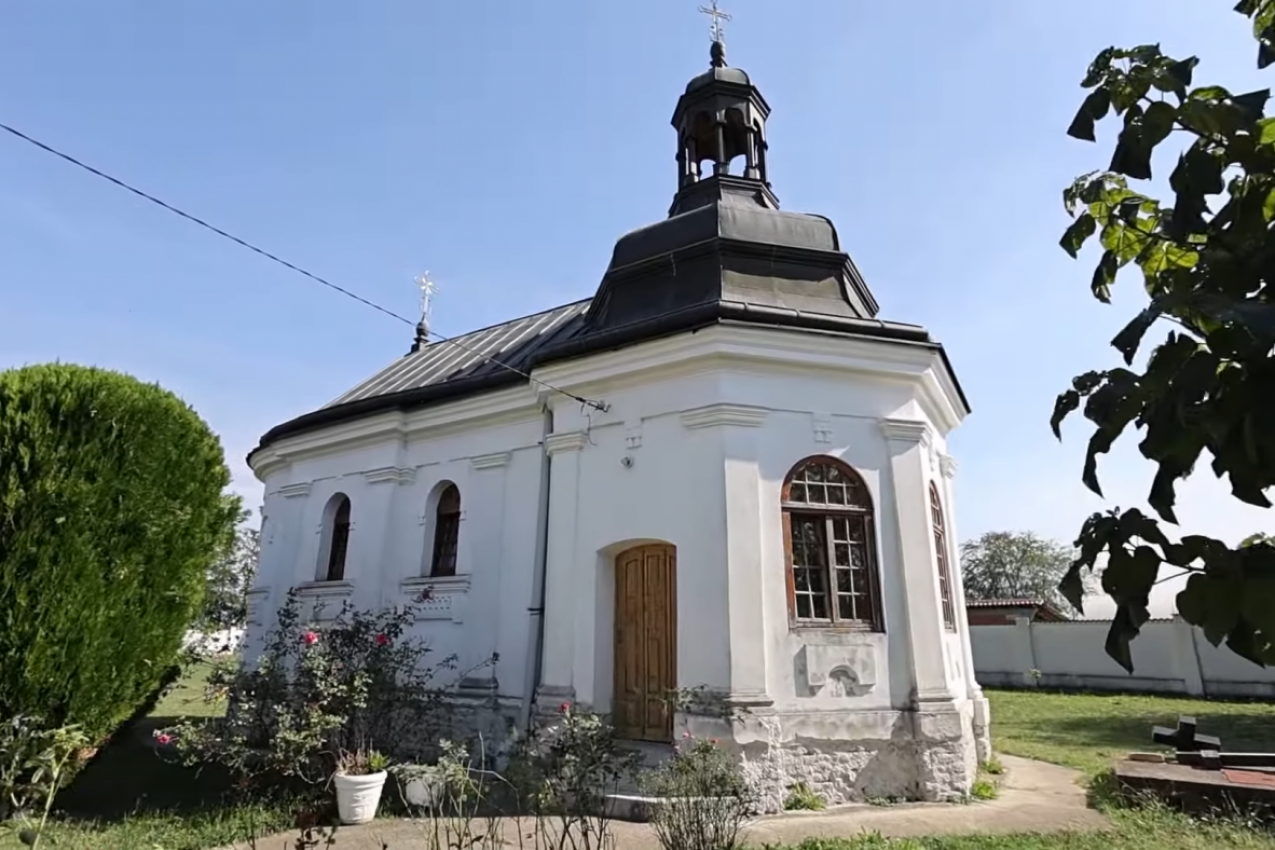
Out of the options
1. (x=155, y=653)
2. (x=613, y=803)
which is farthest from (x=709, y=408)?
(x=155, y=653)

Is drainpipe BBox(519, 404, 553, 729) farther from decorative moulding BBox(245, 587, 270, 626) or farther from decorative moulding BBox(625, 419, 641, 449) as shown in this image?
decorative moulding BBox(245, 587, 270, 626)

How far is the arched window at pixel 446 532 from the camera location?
35.5 feet

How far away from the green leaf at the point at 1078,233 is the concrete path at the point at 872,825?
569cm

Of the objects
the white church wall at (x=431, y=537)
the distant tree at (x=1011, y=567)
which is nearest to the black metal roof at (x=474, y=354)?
the white church wall at (x=431, y=537)

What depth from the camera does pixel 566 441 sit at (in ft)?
30.2

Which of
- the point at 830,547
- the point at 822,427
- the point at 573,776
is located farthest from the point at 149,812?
the point at 822,427

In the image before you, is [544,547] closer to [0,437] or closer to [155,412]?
[155,412]

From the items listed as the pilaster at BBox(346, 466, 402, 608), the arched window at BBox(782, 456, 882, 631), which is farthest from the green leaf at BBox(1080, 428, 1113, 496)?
the pilaster at BBox(346, 466, 402, 608)

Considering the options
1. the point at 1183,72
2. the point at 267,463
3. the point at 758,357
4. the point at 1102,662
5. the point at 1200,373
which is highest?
the point at 267,463

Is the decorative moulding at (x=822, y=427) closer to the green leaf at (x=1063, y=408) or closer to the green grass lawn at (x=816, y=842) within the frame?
the green grass lawn at (x=816, y=842)

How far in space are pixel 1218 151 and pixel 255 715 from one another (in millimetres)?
8713

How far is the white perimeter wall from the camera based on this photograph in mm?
18828

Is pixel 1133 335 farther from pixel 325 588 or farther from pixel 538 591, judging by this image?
pixel 325 588

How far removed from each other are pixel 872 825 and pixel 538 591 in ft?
15.1
